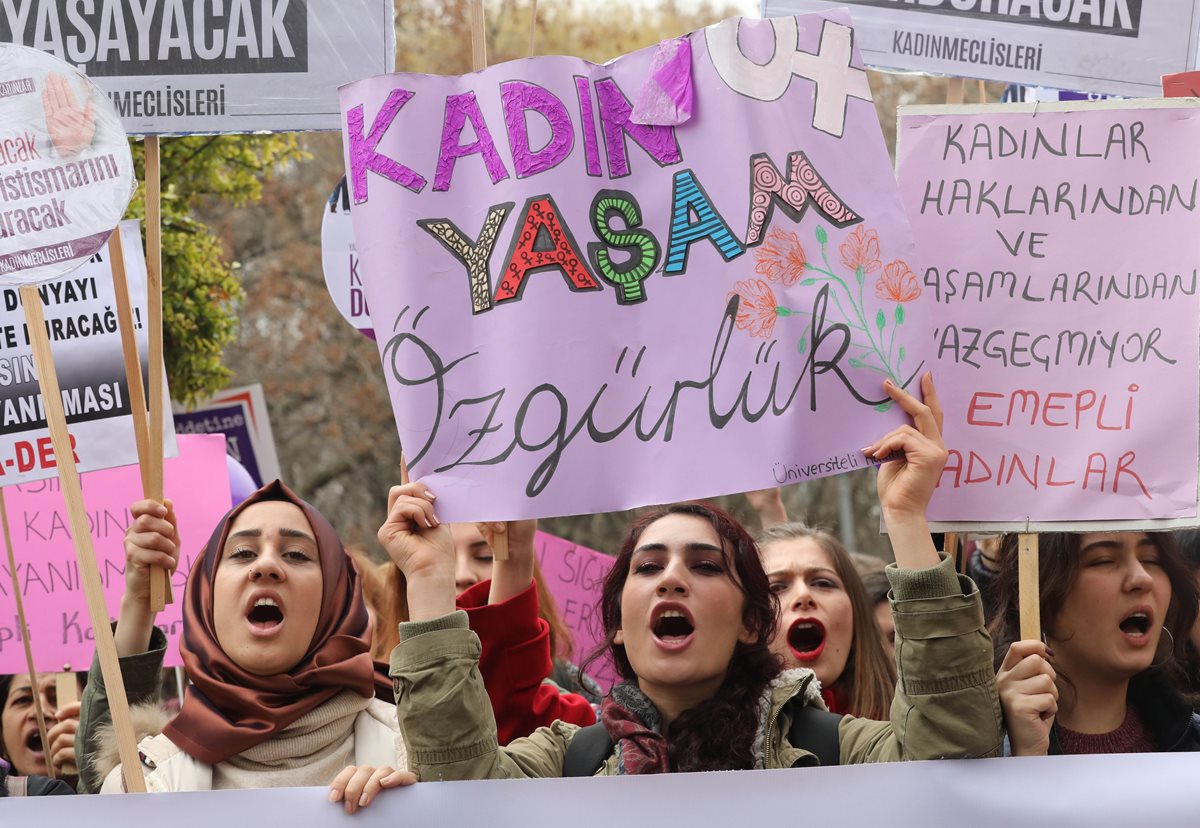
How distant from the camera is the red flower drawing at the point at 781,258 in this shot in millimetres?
3104

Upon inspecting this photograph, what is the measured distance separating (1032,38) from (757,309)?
1.50 metres

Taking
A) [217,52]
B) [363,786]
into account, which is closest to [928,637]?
[363,786]

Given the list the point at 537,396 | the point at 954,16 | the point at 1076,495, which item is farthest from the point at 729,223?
the point at 954,16

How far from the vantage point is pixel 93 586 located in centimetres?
308

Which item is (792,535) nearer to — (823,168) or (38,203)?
(823,168)

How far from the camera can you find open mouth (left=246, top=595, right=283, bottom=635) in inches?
137

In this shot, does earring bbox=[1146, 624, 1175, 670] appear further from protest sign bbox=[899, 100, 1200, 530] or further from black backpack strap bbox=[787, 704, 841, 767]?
black backpack strap bbox=[787, 704, 841, 767]

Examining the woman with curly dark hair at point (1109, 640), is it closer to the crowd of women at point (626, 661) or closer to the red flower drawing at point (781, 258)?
the crowd of women at point (626, 661)

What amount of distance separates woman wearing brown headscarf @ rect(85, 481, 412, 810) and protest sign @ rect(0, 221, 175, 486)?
0.59 meters

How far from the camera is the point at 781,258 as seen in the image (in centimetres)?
311

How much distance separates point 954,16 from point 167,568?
7.76 feet

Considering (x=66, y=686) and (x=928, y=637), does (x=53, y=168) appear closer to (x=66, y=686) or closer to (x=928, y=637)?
(x=928, y=637)

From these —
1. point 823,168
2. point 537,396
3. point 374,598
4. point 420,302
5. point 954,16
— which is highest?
point 954,16

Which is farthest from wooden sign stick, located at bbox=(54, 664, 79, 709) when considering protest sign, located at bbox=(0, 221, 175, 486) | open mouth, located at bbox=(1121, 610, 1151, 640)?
open mouth, located at bbox=(1121, 610, 1151, 640)
